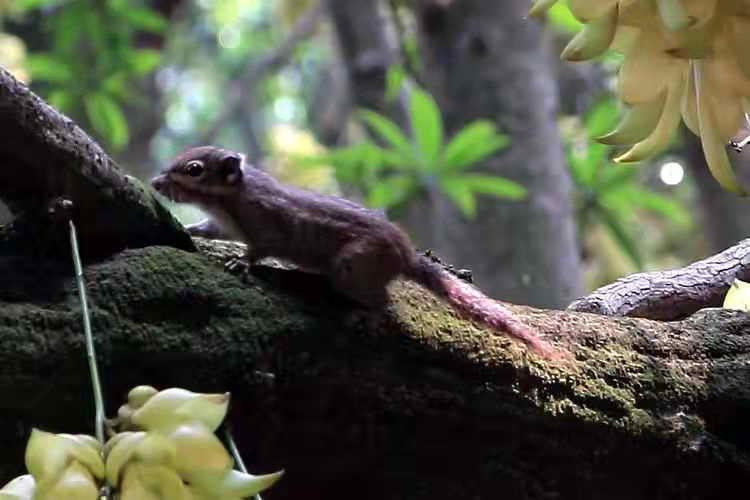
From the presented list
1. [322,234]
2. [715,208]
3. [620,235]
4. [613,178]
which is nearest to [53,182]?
[322,234]

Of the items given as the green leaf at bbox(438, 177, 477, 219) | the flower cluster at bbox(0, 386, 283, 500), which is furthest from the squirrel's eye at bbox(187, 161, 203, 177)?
the green leaf at bbox(438, 177, 477, 219)

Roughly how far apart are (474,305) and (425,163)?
1753 millimetres

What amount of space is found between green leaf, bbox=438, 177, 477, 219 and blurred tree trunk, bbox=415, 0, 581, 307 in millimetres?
73

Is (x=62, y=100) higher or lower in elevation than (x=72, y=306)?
higher

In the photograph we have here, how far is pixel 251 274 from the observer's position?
2.89ft

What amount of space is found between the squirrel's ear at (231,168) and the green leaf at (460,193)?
1.38 m

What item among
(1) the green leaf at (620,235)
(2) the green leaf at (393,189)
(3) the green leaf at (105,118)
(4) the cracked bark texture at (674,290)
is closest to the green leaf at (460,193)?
(2) the green leaf at (393,189)

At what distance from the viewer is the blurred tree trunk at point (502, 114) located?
261cm

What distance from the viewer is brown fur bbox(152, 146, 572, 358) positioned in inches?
37.0

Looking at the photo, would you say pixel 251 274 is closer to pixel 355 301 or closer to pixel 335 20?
pixel 355 301

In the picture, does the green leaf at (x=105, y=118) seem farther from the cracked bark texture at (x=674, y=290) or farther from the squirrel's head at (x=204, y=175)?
the cracked bark texture at (x=674, y=290)

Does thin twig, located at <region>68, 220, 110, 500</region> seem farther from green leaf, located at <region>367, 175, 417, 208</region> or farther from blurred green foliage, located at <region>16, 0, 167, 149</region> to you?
blurred green foliage, located at <region>16, 0, 167, 149</region>

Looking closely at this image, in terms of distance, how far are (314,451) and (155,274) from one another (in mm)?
183

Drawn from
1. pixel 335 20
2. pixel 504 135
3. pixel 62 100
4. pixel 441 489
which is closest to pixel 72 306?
pixel 441 489
